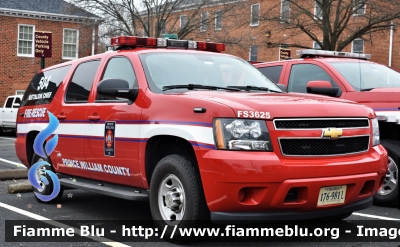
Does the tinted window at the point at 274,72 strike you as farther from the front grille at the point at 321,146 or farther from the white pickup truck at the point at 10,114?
the white pickup truck at the point at 10,114

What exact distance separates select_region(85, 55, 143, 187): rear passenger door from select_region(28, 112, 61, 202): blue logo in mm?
920

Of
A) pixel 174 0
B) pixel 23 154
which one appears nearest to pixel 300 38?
pixel 174 0

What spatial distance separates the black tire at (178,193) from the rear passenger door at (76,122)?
1.38 metres

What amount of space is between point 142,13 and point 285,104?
29392 mm

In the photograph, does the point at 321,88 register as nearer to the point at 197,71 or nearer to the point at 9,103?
the point at 197,71

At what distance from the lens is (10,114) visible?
2409cm

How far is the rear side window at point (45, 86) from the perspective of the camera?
7375mm

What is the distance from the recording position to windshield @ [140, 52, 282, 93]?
5844 millimetres

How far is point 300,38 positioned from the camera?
3909 cm

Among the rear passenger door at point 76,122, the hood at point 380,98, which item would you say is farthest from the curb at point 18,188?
the hood at point 380,98

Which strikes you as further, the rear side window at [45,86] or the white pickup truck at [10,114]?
the white pickup truck at [10,114]

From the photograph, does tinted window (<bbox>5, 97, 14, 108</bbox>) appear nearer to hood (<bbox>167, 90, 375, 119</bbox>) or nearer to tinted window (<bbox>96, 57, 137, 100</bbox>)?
tinted window (<bbox>96, 57, 137, 100</bbox>)

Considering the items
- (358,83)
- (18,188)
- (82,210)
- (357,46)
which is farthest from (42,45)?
(357,46)

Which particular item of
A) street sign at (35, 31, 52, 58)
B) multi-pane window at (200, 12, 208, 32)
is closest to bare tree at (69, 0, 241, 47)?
multi-pane window at (200, 12, 208, 32)
